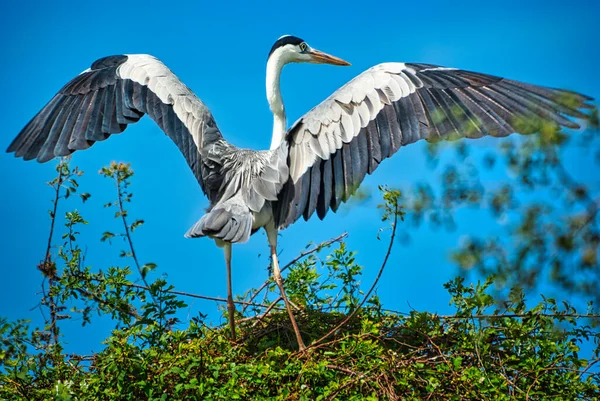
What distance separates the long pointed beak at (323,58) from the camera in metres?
5.78

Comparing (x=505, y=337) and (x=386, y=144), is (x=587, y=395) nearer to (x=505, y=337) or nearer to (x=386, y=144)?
(x=505, y=337)

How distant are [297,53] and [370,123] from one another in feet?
4.53

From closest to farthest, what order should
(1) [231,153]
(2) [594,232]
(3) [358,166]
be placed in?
(2) [594,232]
(3) [358,166]
(1) [231,153]

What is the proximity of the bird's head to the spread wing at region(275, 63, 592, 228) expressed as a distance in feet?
3.51

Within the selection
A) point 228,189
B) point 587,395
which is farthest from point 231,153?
point 587,395

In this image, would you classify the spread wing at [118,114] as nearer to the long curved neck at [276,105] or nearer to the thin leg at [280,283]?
the long curved neck at [276,105]

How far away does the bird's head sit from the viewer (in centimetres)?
557

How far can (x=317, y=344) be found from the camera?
4.24m

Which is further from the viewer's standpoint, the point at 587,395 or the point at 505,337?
the point at 505,337

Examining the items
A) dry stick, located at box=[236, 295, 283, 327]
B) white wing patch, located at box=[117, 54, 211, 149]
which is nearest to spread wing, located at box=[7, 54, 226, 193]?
white wing patch, located at box=[117, 54, 211, 149]

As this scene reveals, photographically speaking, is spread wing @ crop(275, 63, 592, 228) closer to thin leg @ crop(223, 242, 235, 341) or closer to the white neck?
thin leg @ crop(223, 242, 235, 341)

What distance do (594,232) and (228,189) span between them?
2.54 m

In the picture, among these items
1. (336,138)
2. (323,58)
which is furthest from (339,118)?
(323,58)

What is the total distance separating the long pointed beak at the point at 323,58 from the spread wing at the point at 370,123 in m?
1.18
